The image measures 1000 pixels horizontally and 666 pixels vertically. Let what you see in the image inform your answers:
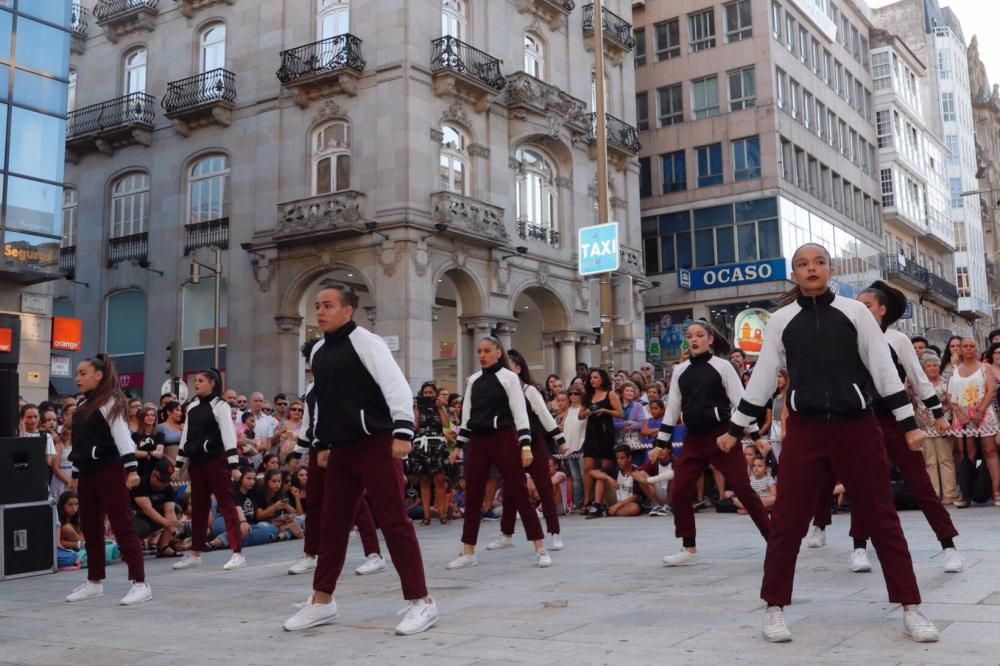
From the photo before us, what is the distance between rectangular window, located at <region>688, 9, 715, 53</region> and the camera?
138ft

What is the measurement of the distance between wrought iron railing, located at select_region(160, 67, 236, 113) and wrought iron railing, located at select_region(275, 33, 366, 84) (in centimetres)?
227

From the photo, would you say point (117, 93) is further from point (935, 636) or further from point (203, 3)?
point (935, 636)

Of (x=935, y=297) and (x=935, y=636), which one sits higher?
(x=935, y=297)

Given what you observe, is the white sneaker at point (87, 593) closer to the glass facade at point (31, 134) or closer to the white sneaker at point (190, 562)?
the white sneaker at point (190, 562)

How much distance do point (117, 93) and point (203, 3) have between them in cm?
488

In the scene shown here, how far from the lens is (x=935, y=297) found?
5856 centimetres

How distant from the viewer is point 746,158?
40.5 meters

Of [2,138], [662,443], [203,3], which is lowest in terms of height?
[662,443]

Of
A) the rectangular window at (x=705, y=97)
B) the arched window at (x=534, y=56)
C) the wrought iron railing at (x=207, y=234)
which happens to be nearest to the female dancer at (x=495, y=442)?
the wrought iron railing at (x=207, y=234)

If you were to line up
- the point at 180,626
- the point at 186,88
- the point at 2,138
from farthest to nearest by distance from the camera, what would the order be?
the point at 186,88, the point at 2,138, the point at 180,626

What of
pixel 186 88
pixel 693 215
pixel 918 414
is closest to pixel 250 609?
pixel 918 414

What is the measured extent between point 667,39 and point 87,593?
39398 mm

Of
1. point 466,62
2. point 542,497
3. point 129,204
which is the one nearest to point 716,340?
point 542,497

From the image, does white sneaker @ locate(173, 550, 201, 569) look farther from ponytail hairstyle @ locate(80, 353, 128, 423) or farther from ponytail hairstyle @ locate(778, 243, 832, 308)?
ponytail hairstyle @ locate(778, 243, 832, 308)
